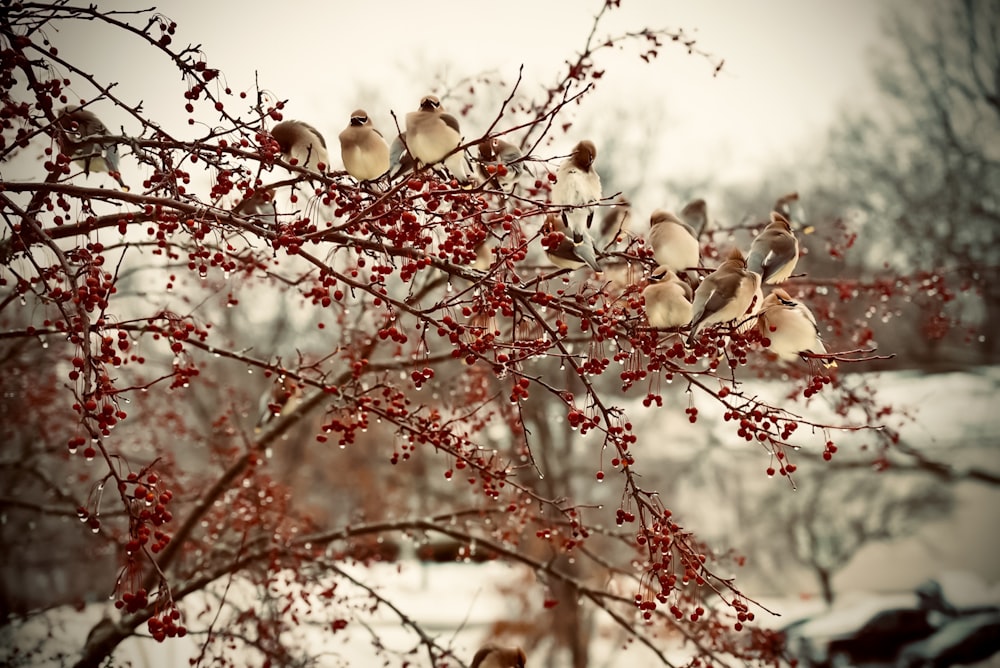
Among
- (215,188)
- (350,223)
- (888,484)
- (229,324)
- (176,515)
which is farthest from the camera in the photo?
(888,484)

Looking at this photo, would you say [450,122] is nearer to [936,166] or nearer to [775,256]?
[775,256]

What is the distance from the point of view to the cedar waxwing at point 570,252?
3.82 ft

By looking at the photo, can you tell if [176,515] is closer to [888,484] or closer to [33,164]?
[33,164]

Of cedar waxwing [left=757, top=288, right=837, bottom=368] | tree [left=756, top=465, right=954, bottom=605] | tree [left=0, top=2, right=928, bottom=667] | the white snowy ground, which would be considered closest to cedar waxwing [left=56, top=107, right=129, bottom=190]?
tree [left=0, top=2, right=928, bottom=667]

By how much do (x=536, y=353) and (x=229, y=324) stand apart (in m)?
3.81

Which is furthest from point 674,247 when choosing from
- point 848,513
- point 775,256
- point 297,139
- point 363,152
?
point 848,513

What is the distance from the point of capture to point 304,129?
4.41ft

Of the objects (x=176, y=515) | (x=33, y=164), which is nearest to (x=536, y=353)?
(x=33, y=164)

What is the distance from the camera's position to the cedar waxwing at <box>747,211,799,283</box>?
1.25 metres

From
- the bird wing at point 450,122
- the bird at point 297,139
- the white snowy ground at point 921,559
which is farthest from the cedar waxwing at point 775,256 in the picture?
the white snowy ground at point 921,559

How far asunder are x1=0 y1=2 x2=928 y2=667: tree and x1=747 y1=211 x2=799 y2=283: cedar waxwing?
175mm

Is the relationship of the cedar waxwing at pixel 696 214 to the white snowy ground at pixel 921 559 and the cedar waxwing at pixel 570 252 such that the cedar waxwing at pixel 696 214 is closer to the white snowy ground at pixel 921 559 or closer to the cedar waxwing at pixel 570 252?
the cedar waxwing at pixel 570 252

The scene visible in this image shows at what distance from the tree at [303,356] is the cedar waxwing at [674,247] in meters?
0.05

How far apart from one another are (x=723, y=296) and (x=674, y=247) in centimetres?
20
